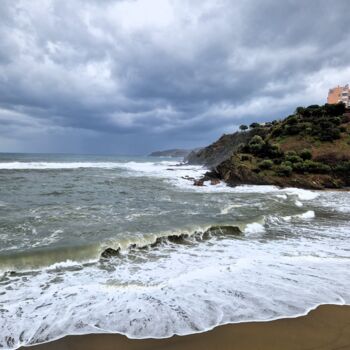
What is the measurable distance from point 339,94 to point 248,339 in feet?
296

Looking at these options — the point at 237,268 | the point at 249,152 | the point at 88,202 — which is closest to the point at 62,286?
the point at 237,268

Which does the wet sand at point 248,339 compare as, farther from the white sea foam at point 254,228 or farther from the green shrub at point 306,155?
the green shrub at point 306,155

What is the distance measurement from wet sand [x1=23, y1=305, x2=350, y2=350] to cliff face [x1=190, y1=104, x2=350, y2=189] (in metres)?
23.3

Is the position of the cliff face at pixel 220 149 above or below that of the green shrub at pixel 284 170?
above

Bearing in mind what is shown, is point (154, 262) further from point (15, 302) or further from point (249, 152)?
point (249, 152)

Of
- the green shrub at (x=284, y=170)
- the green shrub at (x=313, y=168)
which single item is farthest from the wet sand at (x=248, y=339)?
the green shrub at (x=313, y=168)

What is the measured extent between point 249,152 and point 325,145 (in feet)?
26.7

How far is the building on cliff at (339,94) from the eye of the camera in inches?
3136

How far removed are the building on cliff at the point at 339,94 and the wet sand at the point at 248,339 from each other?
281 ft

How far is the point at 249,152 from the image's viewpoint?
34000 mm

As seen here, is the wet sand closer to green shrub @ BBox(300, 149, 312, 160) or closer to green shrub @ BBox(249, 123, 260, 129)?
green shrub @ BBox(300, 149, 312, 160)

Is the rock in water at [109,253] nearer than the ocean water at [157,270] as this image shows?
No

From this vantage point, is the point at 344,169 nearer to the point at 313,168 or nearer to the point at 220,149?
the point at 313,168

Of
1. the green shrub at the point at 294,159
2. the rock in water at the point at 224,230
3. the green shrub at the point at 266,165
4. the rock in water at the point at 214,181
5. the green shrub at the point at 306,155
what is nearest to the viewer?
the rock in water at the point at 224,230
